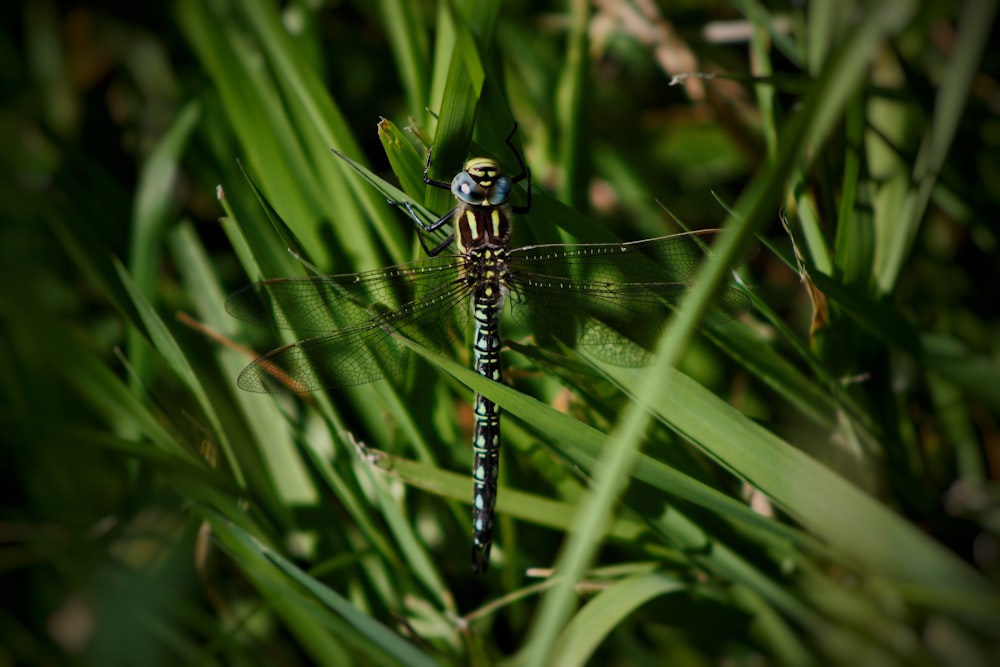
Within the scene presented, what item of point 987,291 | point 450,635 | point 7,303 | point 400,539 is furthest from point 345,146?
point 987,291

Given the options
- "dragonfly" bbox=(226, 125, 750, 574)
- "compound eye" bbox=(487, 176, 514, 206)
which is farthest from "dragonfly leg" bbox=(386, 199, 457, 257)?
"compound eye" bbox=(487, 176, 514, 206)

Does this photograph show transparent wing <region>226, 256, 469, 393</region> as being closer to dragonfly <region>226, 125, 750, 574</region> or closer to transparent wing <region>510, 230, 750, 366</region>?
dragonfly <region>226, 125, 750, 574</region>

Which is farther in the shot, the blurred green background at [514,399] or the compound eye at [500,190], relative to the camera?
the compound eye at [500,190]

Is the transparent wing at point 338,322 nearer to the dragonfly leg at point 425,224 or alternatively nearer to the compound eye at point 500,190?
the dragonfly leg at point 425,224

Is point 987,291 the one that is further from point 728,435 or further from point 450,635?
point 450,635

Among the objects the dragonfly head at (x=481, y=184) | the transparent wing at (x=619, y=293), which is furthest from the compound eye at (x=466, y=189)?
the transparent wing at (x=619, y=293)

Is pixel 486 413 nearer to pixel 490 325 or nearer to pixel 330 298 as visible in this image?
pixel 490 325
